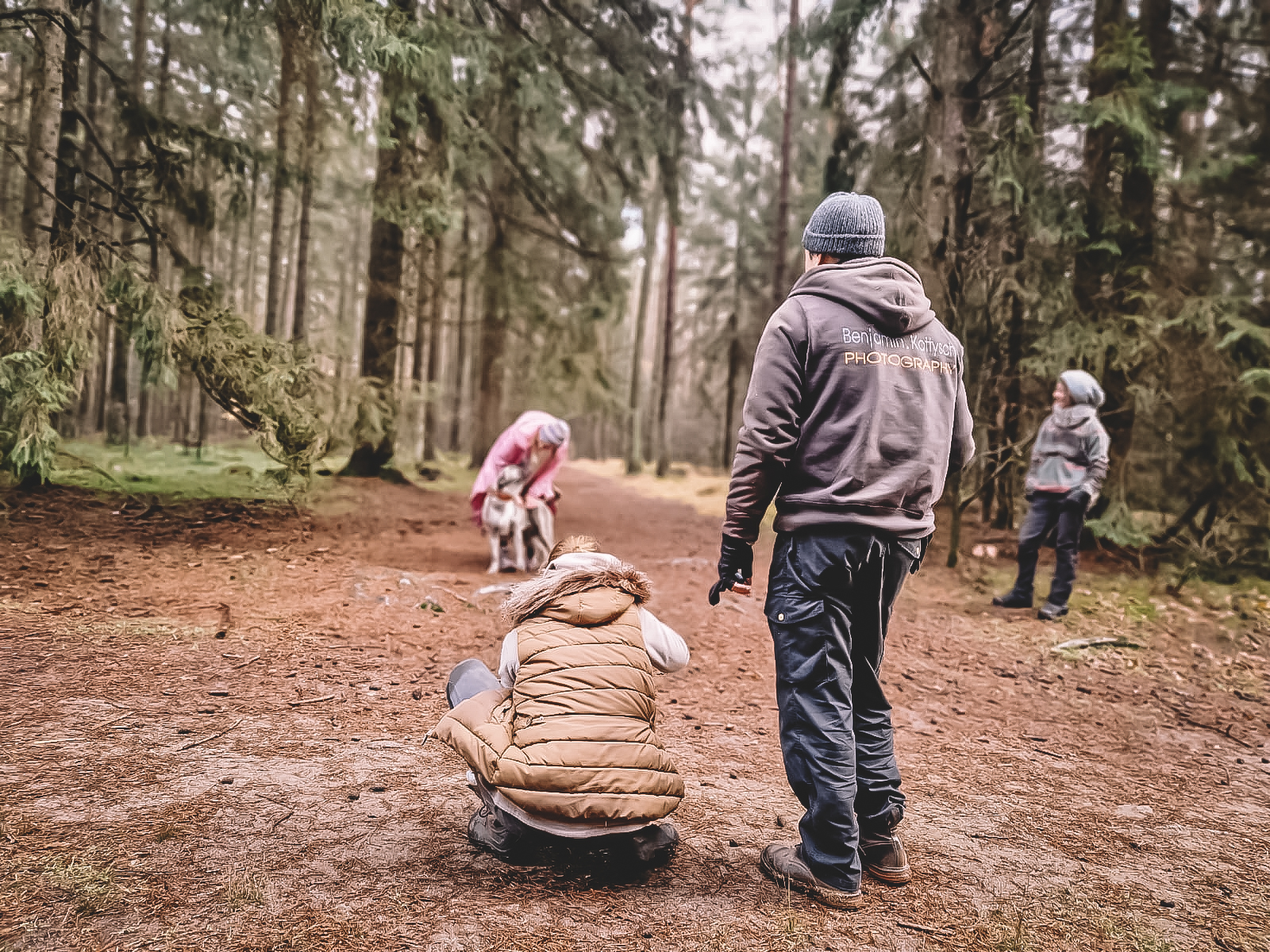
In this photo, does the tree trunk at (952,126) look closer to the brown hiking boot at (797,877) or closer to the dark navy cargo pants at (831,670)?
the dark navy cargo pants at (831,670)

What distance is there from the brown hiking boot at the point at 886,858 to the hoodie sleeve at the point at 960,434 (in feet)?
4.71

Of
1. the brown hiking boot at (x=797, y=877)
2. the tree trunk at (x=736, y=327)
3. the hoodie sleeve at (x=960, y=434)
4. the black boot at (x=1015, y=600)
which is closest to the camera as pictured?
the brown hiking boot at (x=797, y=877)

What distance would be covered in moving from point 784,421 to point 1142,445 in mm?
14791

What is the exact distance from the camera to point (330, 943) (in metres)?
2.25

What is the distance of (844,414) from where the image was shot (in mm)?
2736

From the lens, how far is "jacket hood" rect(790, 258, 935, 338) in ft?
9.04

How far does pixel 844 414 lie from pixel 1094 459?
558 centimetres

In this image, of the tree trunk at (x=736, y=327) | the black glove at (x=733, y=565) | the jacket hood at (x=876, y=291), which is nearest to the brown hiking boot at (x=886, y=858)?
the black glove at (x=733, y=565)

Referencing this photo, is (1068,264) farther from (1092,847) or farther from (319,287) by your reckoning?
(319,287)

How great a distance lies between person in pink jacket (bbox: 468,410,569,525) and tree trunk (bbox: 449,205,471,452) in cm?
393

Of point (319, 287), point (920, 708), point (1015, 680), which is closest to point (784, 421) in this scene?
point (920, 708)

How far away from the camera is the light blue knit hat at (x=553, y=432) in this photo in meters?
7.32

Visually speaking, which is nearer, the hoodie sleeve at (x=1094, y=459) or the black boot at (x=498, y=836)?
the black boot at (x=498, y=836)

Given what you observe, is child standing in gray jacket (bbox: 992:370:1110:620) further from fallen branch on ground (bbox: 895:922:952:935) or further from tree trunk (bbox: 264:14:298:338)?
tree trunk (bbox: 264:14:298:338)
